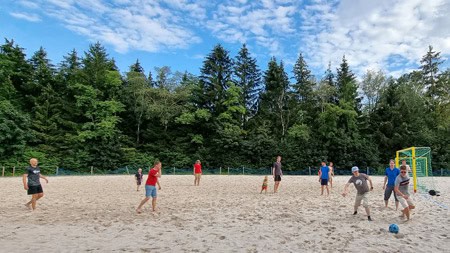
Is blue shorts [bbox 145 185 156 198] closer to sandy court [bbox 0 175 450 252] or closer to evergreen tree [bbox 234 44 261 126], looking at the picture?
sandy court [bbox 0 175 450 252]

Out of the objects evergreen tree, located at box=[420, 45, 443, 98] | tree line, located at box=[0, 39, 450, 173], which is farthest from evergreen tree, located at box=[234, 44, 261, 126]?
evergreen tree, located at box=[420, 45, 443, 98]

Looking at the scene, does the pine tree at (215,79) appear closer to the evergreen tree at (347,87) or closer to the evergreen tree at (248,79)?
the evergreen tree at (248,79)

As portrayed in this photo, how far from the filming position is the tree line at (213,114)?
40719 millimetres

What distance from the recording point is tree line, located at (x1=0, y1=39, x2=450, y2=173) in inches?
1603

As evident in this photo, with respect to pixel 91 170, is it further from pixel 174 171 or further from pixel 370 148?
pixel 370 148

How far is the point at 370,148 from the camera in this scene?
4162 centimetres

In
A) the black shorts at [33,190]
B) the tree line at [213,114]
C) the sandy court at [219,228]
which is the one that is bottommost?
the sandy court at [219,228]

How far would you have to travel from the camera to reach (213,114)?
4672 cm

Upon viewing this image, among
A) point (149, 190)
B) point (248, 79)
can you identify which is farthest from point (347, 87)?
point (149, 190)

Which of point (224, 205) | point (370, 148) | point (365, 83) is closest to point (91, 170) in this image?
point (224, 205)

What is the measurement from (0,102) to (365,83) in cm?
4984

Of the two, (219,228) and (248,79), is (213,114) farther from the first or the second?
(219,228)

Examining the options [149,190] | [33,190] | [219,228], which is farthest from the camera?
[33,190]

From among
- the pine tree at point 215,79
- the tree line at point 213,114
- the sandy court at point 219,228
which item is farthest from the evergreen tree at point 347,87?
the sandy court at point 219,228
